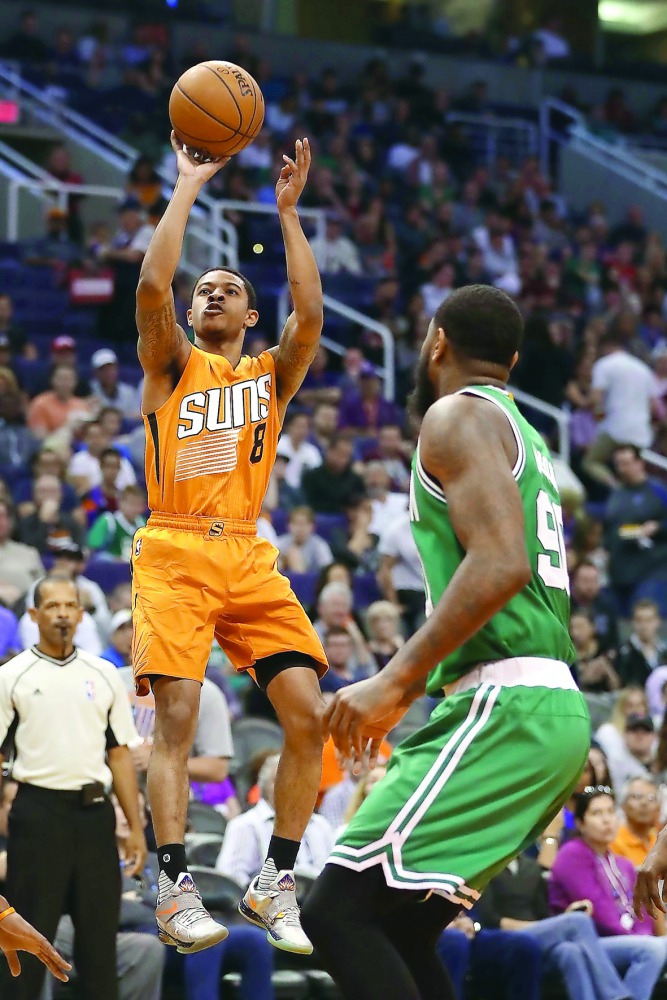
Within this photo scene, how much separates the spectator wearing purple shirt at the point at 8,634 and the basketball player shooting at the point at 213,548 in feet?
15.0

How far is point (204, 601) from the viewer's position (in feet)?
18.8

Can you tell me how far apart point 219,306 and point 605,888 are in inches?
203

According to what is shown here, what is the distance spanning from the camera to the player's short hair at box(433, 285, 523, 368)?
178 inches

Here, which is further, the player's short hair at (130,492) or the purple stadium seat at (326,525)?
the purple stadium seat at (326,525)

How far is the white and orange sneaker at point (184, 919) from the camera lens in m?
5.29

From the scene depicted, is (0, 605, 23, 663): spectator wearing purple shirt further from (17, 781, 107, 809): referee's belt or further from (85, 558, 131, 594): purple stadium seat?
(17, 781, 107, 809): referee's belt

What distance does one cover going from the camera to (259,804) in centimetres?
910

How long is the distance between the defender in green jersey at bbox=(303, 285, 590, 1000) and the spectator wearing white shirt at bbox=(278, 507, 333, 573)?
8.09m

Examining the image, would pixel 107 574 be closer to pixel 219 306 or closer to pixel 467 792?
pixel 219 306

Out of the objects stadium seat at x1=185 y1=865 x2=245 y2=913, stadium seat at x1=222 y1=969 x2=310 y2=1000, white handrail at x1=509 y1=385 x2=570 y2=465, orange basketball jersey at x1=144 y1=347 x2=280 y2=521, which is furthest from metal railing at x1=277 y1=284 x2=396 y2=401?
orange basketball jersey at x1=144 y1=347 x2=280 y2=521

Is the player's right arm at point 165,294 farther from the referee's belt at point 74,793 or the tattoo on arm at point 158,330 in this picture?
Answer: the referee's belt at point 74,793

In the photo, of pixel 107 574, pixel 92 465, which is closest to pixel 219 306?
pixel 107 574

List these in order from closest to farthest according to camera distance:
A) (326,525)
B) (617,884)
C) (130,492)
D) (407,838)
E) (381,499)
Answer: (407,838) → (617,884) → (130,492) → (326,525) → (381,499)

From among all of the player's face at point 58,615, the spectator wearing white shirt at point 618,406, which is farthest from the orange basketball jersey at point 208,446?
the spectator wearing white shirt at point 618,406
